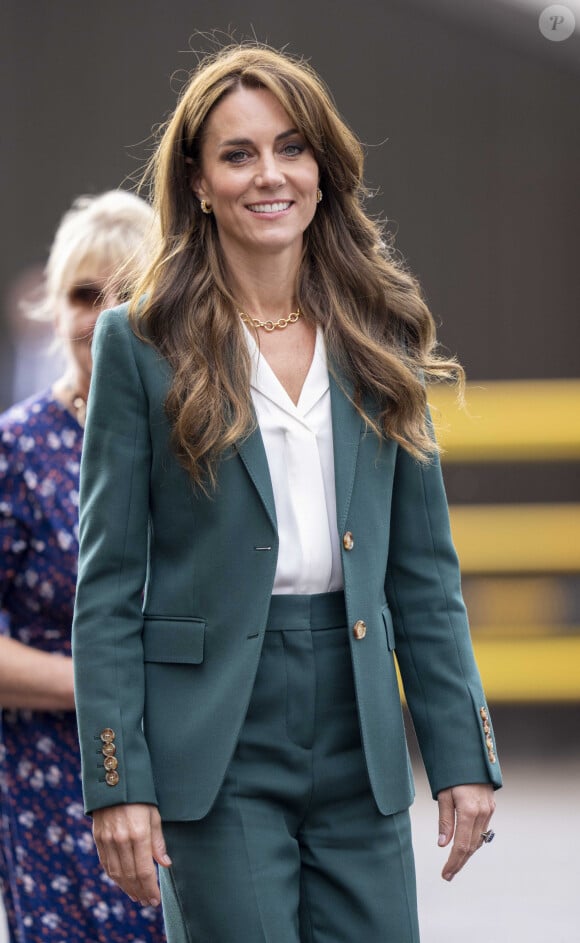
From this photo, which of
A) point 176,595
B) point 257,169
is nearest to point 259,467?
point 176,595

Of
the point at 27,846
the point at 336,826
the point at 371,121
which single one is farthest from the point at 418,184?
the point at 336,826

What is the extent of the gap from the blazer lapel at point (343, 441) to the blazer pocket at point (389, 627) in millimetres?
159

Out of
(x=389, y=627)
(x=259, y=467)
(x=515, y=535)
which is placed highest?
(x=259, y=467)

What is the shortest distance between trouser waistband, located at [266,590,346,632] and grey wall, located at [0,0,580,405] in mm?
4162

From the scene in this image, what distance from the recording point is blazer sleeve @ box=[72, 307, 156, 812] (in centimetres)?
226

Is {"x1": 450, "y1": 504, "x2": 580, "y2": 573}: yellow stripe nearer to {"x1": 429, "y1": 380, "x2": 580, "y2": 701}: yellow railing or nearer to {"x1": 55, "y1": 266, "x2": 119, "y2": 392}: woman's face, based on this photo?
{"x1": 429, "y1": 380, "x2": 580, "y2": 701}: yellow railing

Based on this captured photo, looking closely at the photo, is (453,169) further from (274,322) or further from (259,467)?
(259,467)

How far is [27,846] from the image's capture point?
3.03 meters

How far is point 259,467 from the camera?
2.33 m

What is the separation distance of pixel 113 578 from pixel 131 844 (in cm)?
34

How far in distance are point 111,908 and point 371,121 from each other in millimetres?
4060

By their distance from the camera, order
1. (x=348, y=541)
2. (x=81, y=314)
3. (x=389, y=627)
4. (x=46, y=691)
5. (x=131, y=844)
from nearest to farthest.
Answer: (x=131, y=844) < (x=348, y=541) < (x=389, y=627) < (x=46, y=691) < (x=81, y=314)

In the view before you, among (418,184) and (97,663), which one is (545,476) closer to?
(418,184)

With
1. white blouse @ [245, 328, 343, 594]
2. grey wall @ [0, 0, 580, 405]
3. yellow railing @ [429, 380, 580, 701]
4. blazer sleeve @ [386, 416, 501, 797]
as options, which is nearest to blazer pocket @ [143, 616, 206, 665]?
white blouse @ [245, 328, 343, 594]
